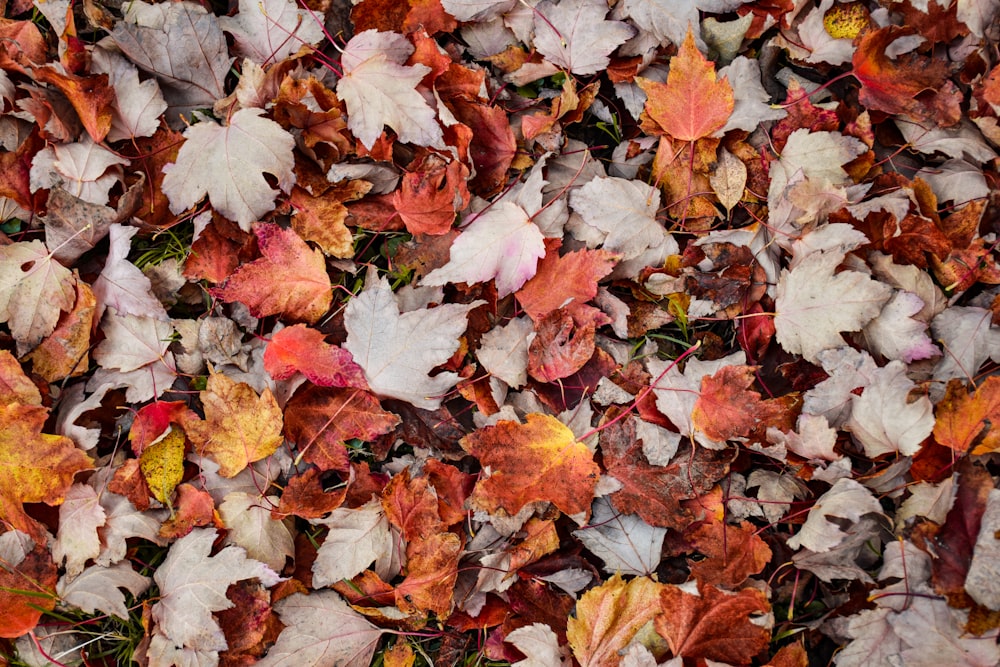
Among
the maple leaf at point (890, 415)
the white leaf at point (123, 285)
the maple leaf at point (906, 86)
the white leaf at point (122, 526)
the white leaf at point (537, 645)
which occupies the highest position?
the maple leaf at point (906, 86)

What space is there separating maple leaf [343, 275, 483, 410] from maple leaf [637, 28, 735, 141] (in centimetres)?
72

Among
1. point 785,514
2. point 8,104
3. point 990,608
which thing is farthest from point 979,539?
point 8,104

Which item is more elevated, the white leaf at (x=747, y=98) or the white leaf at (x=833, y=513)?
the white leaf at (x=747, y=98)

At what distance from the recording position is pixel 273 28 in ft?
6.09

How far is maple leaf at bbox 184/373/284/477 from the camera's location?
1.75 meters

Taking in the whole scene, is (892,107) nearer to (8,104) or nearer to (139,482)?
(139,482)

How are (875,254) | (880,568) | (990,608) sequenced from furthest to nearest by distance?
1. (875,254)
2. (880,568)
3. (990,608)

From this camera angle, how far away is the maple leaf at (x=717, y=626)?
1.63 metres

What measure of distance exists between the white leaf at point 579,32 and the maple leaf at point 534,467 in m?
0.96

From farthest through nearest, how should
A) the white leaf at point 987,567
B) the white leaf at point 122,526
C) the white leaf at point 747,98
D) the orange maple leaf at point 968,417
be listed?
1. the white leaf at point 747,98
2. the white leaf at point 122,526
3. the orange maple leaf at point 968,417
4. the white leaf at point 987,567

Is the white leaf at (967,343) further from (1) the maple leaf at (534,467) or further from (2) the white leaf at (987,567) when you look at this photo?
(1) the maple leaf at (534,467)

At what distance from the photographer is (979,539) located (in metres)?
1.52

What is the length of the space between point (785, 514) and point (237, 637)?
1.36 meters

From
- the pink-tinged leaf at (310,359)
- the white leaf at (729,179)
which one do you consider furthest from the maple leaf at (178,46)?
the white leaf at (729,179)
